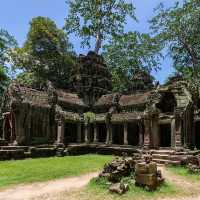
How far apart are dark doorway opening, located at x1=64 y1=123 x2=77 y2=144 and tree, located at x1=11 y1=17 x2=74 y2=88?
10.8 meters

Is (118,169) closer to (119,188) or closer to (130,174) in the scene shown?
(130,174)

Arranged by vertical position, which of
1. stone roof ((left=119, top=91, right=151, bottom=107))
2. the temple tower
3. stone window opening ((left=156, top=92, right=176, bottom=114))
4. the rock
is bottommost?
the rock

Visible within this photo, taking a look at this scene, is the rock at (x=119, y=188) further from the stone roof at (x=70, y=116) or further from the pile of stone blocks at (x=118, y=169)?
the stone roof at (x=70, y=116)

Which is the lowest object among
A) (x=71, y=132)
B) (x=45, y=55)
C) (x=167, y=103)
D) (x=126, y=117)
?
(x=71, y=132)

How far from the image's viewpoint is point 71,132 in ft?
117

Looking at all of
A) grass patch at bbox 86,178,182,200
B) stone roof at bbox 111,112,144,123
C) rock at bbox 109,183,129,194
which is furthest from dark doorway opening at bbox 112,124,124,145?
rock at bbox 109,183,129,194

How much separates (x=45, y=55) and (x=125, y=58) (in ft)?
39.5

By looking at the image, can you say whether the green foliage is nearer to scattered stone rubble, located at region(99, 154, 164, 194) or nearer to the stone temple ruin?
the stone temple ruin

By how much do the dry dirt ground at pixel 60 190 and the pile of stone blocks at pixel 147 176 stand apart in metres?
1.05

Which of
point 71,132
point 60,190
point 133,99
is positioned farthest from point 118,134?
point 60,190

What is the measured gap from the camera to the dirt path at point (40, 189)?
35.8ft

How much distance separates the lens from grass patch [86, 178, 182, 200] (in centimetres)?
1068

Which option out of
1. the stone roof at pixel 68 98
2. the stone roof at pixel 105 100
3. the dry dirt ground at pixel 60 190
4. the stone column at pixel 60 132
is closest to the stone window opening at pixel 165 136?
the stone roof at pixel 105 100

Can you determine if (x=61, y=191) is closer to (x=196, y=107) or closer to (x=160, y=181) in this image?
(x=160, y=181)
